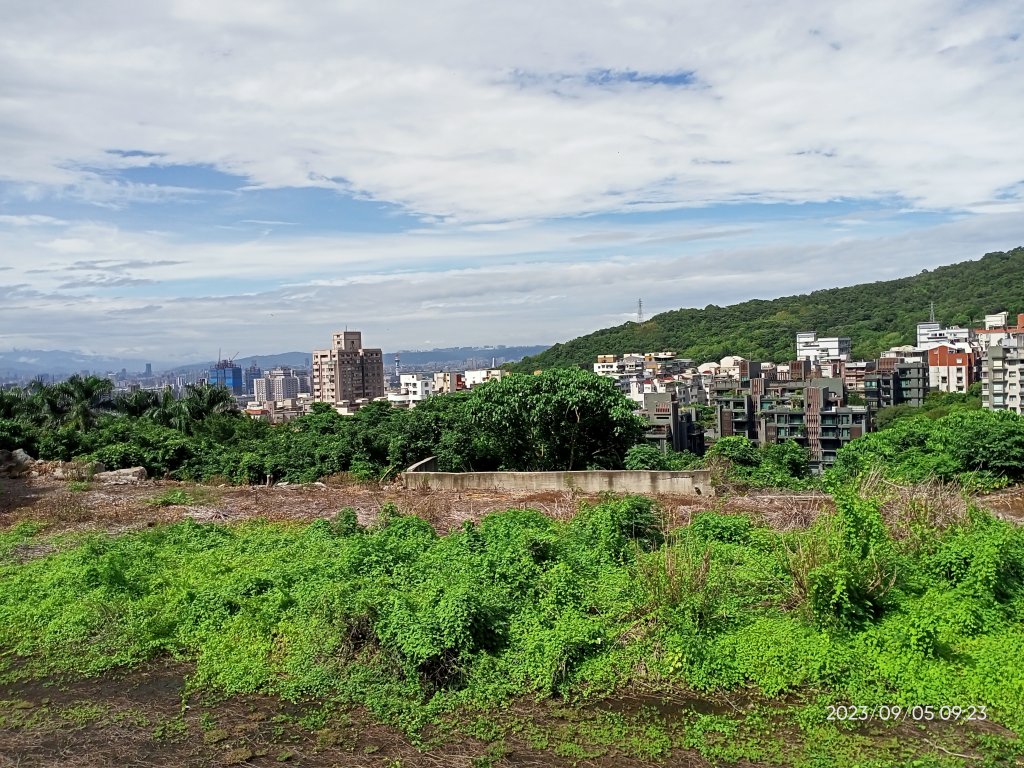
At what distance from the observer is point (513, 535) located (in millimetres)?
8117

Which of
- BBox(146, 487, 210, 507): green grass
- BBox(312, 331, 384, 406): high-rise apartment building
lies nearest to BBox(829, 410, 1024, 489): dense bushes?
BBox(146, 487, 210, 507): green grass

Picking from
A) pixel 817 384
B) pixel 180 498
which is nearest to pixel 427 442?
pixel 180 498

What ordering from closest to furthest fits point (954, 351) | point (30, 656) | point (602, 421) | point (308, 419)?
point (30, 656) < point (602, 421) < point (308, 419) < point (954, 351)

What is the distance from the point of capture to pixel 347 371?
13750 cm

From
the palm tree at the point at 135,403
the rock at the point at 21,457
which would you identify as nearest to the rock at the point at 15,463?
the rock at the point at 21,457

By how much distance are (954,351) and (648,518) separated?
8556cm

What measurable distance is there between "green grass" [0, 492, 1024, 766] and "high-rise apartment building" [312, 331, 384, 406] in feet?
416

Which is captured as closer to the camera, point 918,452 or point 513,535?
point 513,535

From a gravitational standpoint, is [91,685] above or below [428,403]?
below

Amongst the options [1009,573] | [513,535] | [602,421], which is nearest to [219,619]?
[513,535]

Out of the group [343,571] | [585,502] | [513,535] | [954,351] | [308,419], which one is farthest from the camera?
[954,351]

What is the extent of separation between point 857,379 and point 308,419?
76.9 metres

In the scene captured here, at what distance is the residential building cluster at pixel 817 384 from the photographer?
54.1m

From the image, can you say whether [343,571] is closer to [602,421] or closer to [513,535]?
[513,535]
